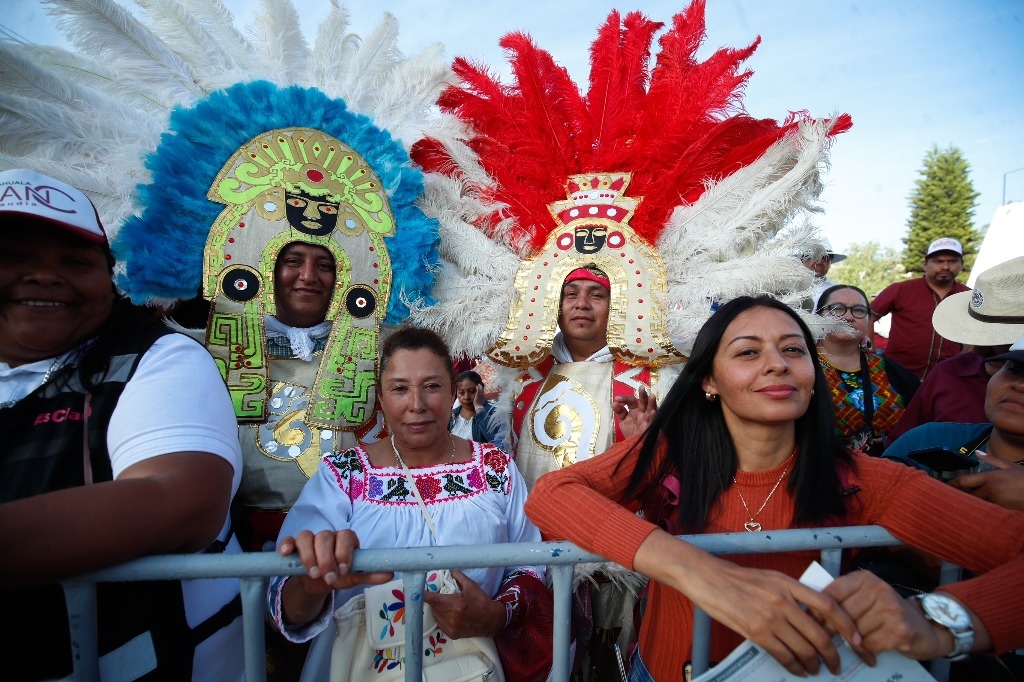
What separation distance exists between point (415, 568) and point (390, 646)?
57 centimetres

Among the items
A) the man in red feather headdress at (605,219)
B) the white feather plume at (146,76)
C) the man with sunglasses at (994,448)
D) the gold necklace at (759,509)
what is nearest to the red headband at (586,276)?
the man in red feather headdress at (605,219)

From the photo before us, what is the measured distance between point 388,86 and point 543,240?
1.08m

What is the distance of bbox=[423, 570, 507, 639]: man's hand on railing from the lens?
1.65 m

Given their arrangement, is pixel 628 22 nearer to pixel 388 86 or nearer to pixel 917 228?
pixel 388 86

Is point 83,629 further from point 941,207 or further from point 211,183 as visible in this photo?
point 941,207

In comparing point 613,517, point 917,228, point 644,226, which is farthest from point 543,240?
point 917,228

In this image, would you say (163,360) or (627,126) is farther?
(627,126)

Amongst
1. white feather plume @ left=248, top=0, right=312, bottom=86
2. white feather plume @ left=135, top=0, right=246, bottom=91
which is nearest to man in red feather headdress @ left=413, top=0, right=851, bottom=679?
white feather plume @ left=248, top=0, right=312, bottom=86

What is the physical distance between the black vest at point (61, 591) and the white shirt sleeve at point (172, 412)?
38 millimetres

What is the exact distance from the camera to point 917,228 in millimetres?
30562

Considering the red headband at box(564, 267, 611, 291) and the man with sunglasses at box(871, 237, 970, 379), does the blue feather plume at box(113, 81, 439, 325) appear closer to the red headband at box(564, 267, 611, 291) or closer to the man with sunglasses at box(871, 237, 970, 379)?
the red headband at box(564, 267, 611, 291)

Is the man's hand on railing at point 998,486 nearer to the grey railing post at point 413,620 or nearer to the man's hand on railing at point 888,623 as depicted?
the man's hand on railing at point 888,623

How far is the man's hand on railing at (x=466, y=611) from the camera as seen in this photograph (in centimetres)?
165

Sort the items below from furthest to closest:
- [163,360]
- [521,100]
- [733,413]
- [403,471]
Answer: [521,100] → [403,471] → [733,413] → [163,360]
